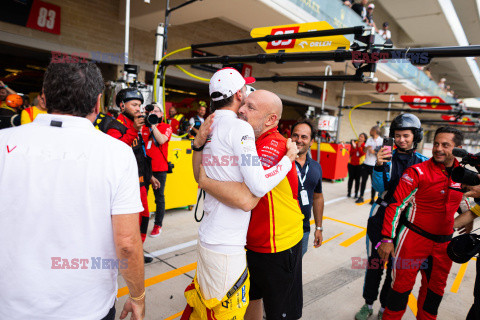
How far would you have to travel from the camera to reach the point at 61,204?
1.03 m

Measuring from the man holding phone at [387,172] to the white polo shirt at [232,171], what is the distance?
146cm

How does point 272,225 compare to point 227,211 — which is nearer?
point 227,211

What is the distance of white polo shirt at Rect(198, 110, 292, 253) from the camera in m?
1.39

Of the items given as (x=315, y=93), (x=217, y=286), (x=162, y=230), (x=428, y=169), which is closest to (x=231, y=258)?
(x=217, y=286)

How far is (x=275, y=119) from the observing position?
5.50ft

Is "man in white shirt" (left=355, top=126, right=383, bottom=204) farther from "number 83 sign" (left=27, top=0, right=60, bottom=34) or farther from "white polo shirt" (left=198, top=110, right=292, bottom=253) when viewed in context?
"number 83 sign" (left=27, top=0, right=60, bottom=34)

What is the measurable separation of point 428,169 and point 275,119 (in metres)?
1.58

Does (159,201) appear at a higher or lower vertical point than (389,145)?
lower

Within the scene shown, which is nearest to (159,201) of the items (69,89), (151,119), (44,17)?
(151,119)

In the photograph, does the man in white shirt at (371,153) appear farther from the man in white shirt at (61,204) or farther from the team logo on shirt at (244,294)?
the man in white shirt at (61,204)

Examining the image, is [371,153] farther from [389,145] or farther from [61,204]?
[61,204]

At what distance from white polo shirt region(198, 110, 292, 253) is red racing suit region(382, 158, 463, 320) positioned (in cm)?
143

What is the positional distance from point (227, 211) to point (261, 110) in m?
0.63

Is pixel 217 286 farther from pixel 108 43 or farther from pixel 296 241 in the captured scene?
pixel 108 43
